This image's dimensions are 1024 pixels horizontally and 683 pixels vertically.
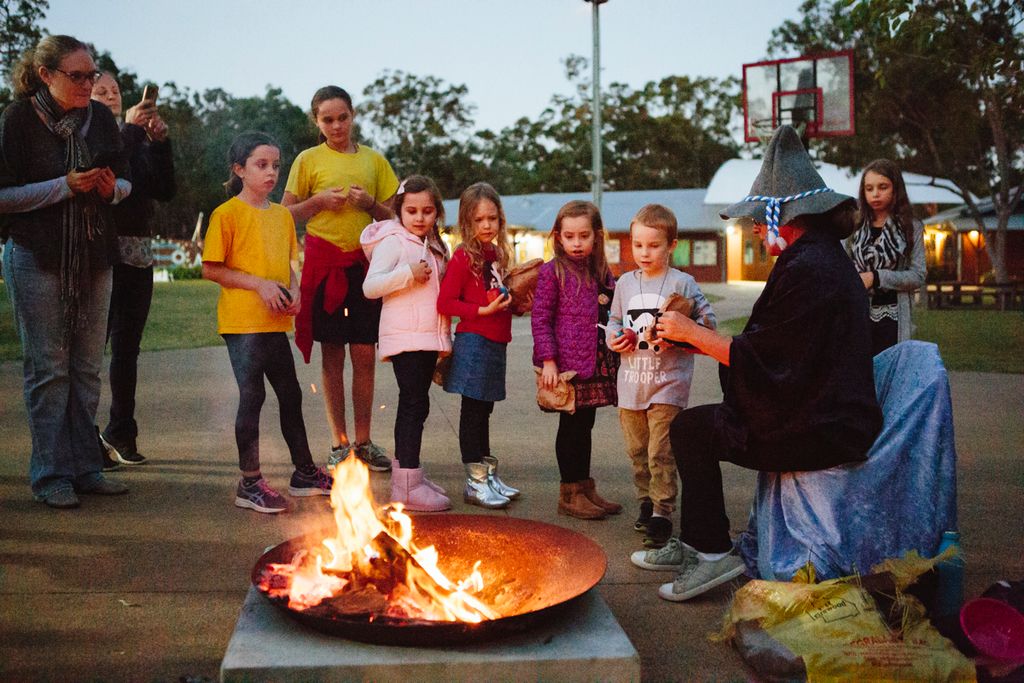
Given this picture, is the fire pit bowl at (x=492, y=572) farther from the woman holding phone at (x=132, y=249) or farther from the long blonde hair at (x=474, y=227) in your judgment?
the woman holding phone at (x=132, y=249)

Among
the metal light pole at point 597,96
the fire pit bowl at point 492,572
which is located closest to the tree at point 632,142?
the metal light pole at point 597,96

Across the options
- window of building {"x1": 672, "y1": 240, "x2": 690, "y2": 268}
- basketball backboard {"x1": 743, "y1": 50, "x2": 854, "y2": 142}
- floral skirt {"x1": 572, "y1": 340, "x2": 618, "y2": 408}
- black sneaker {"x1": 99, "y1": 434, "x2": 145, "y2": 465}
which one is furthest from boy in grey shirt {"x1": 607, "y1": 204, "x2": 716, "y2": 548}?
window of building {"x1": 672, "y1": 240, "x2": 690, "y2": 268}

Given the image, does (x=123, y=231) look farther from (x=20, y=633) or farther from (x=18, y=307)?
(x=20, y=633)

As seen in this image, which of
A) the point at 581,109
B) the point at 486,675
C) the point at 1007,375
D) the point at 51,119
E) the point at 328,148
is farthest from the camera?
the point at 581,109

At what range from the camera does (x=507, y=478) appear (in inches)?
210

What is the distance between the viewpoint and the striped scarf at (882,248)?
5.04 meters

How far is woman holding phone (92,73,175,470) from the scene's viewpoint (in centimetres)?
523

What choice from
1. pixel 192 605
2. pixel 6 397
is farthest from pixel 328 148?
pixel 6 397

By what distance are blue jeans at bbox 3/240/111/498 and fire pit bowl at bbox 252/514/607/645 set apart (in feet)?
6.70

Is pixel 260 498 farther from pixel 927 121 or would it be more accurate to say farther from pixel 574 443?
pixel 927 121

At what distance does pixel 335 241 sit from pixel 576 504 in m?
1.97

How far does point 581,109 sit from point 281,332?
50597 mm

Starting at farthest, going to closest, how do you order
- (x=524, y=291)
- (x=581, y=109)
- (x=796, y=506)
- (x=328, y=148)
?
(x=581, y=109), (x=328, y=148), (x=524, y=291), (x=796, y=506)

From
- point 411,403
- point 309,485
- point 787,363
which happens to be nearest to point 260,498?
point 309,485
